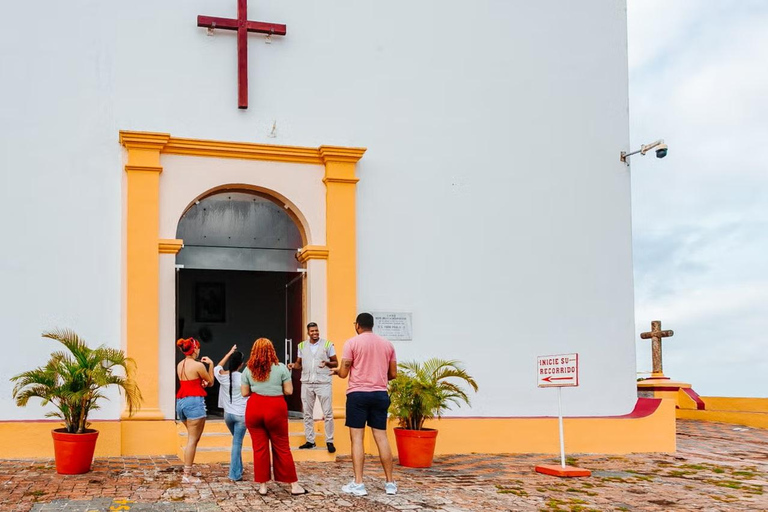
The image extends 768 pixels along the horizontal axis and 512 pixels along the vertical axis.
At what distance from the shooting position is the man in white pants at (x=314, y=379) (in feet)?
36.7

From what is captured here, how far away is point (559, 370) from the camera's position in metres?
10.8

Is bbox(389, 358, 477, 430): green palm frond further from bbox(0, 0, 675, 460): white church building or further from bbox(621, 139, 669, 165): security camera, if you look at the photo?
bbox(621, 139, 669, 165): security camera

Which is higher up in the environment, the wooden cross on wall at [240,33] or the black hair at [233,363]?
the wooden cross on wall at [240,33]

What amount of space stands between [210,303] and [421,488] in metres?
10.2

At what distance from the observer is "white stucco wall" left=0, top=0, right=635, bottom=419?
11.4 metres

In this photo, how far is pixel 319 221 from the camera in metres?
12.4

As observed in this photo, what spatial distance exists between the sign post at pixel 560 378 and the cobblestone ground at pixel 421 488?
0.70 ft

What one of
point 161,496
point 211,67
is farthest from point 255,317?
point 161,496

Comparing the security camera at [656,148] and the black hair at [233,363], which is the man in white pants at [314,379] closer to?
the black hair at [233,363]

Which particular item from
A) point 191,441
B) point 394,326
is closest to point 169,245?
point 191,441

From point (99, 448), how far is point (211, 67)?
5.39m

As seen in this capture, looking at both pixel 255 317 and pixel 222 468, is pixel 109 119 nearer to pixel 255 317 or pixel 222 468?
pixel 222 468

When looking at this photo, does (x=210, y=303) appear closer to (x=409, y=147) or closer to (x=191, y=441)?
(x=409, y=147)

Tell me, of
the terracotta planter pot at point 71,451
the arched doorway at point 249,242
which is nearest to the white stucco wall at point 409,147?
the arched doorway at point 249,242
